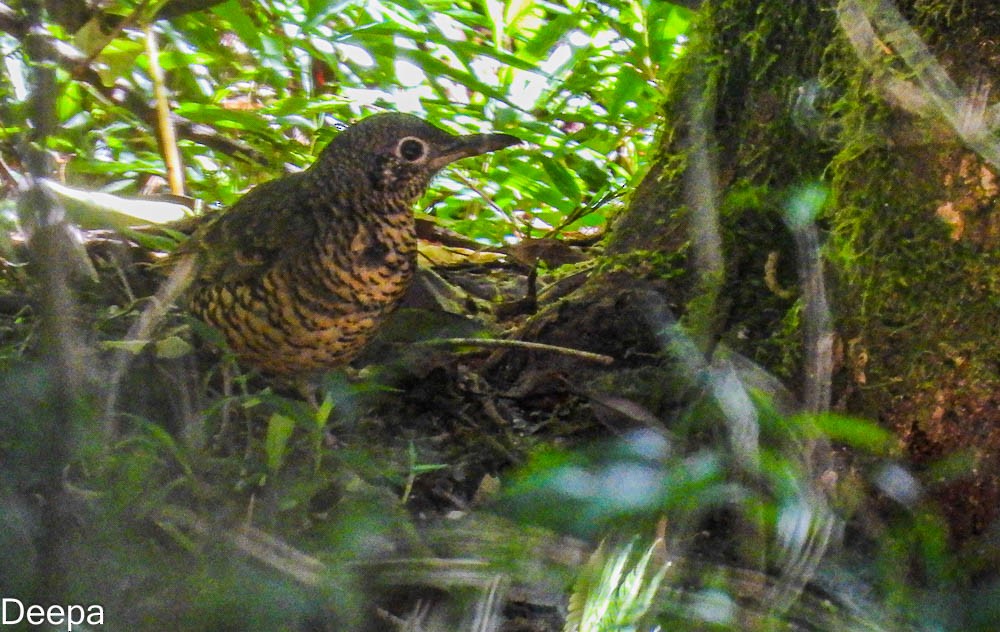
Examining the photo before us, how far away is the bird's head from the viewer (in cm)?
211

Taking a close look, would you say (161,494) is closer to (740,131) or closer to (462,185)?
(740,131)

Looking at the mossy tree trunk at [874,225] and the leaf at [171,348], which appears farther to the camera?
the leaf at [171,348]

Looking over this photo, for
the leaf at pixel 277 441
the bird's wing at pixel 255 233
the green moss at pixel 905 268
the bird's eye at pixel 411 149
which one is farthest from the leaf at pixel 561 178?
the leaf at pixel 277 441

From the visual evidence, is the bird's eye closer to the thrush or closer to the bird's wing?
the thrush

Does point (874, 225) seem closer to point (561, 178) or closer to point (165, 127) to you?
point (561, 178)

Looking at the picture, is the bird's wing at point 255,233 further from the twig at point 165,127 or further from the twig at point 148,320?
the twig at point 165,127

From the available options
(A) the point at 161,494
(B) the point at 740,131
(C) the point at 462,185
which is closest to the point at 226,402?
(A) the point at 161,494

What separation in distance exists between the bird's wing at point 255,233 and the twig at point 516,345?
1.03 feet

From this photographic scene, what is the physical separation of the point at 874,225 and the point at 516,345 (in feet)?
2.28

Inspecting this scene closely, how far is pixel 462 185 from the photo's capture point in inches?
99.8

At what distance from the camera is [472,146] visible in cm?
208

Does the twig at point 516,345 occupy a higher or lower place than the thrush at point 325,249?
lower

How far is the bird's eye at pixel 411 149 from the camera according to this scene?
2127mm

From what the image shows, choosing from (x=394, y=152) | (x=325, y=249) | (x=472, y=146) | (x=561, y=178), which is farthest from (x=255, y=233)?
(x=561, y=178)
